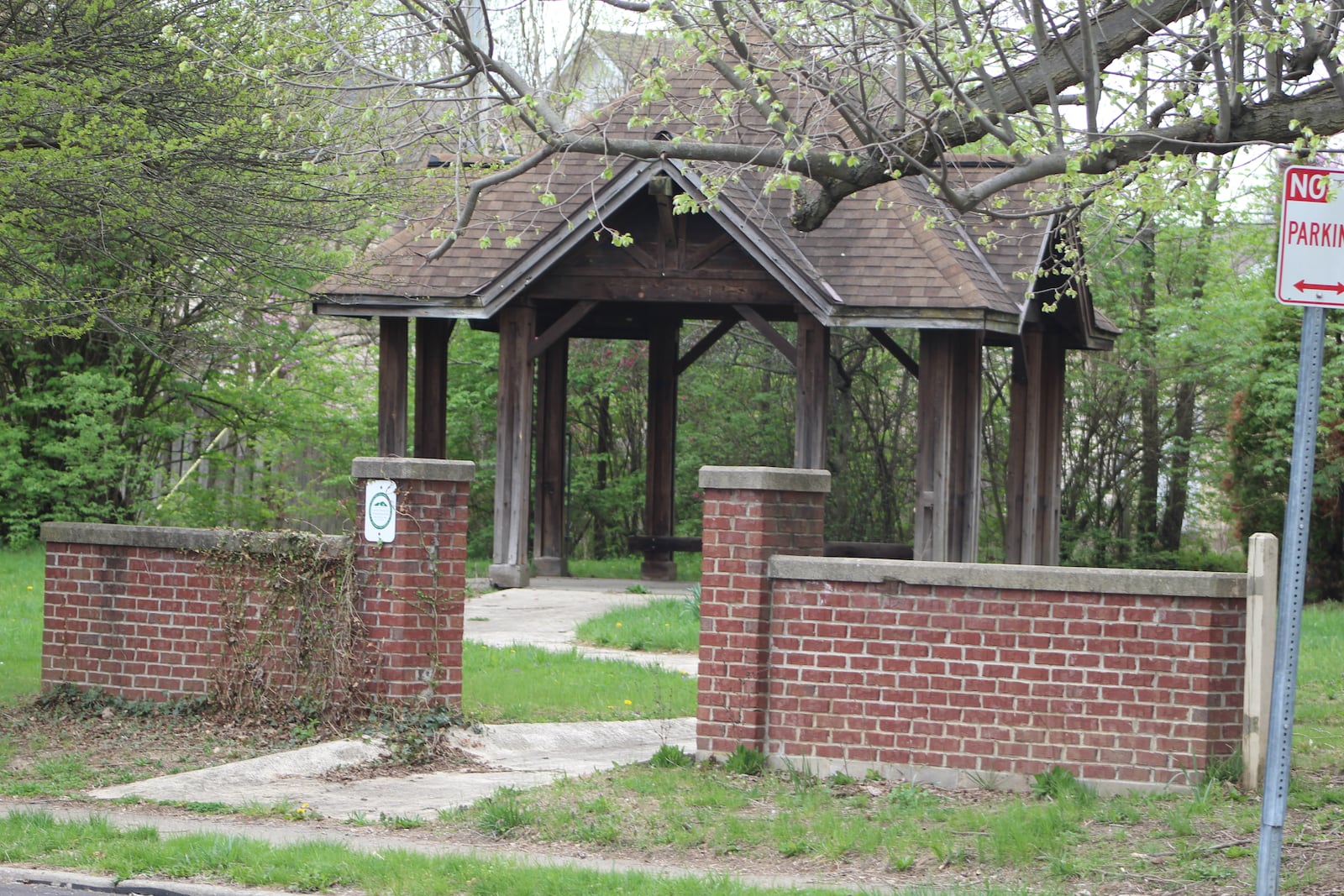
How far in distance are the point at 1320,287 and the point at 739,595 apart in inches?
151

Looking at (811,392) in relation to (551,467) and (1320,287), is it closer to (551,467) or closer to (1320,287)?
(551,467)

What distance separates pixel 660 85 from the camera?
869 cm

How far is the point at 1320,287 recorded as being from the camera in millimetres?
5348

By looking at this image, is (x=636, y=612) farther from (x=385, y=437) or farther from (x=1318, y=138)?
(x=1318, y=138)

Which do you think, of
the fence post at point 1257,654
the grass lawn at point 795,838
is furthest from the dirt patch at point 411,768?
the fence post at point 1257,654

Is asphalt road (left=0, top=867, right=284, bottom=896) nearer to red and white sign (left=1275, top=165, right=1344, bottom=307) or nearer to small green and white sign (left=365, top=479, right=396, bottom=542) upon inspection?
small green and white sign (left=365, top=479, right=396, bottom=542)

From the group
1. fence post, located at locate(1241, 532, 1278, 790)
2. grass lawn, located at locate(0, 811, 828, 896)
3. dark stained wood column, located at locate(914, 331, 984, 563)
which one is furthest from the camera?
dark stained wood column, located at locate(914, 331, 984, 563)

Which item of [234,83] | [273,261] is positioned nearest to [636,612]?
[273,261]

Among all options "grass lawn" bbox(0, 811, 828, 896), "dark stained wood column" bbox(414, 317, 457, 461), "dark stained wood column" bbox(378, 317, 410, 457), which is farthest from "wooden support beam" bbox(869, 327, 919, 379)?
"grass lawn" bbox(0, 811, 828, 896)

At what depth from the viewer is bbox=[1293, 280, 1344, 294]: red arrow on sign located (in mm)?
5344

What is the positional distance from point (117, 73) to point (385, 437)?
6.95 metres

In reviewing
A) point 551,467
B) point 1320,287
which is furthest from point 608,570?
point 1320,287

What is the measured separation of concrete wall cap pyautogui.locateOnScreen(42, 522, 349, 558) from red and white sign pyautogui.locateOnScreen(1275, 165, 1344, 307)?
6.03 m

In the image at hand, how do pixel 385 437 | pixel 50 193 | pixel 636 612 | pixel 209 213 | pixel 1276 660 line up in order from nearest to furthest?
pixel 1276 660 < pixel 50 193 < pixel 209 213 < pixel 636 612 < pixel 385 437
